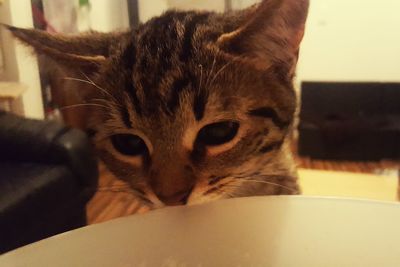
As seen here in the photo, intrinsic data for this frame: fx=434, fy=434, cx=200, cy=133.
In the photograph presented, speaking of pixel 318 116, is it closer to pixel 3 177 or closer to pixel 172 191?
pixel 3 177

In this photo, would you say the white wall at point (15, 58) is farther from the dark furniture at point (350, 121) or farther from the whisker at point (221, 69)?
the dark furniture at point (350, 121)

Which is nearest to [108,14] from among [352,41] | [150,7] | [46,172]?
[150,7]

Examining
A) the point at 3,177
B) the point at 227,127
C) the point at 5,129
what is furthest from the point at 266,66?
the point at 5,129

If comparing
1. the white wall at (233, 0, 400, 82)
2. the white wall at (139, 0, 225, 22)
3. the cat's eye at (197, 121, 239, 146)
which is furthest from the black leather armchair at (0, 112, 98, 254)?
the white wall at (233, 0, 400, 82)

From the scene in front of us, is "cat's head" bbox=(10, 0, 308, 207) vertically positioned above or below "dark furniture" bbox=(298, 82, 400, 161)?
above

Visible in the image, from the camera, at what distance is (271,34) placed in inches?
28.7

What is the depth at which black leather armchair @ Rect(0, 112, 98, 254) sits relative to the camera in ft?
5.20

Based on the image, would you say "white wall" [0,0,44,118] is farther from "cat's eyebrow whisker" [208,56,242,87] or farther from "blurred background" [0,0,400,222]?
"cat's eyebrow whisker" [208,56,242,87]

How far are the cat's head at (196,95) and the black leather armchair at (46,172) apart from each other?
82cm

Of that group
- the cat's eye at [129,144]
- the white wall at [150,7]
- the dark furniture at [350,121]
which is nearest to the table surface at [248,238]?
the cat's eye at [129,144]

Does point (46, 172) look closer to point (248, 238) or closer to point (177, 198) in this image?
point (177, 198)

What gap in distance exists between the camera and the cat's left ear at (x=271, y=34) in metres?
0.67

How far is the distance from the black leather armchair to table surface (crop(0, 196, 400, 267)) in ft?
3.73

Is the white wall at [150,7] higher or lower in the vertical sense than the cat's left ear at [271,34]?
lower
